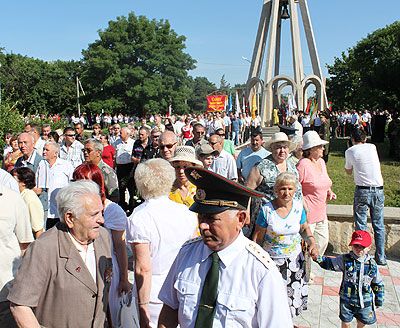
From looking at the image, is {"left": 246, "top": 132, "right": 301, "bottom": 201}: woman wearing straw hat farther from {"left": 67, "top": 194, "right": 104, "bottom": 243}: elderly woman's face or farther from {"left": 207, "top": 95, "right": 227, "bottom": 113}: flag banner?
{"left": 207, "top": 95, "right": 227, "bottom": 113}: flag banner

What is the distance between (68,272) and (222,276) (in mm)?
990

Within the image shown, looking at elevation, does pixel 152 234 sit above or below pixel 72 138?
below

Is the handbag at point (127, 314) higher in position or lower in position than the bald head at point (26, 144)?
lower

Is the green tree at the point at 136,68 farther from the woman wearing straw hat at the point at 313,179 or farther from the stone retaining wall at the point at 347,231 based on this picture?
the woman wearing straw hat at the point at 313,179

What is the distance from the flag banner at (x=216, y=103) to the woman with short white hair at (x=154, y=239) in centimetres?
2905

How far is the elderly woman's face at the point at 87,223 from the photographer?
2695 millimetres

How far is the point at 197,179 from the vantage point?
221 centimetres

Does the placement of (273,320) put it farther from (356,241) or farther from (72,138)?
(72,138)

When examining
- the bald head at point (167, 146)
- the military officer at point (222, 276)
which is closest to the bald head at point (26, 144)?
the bald head at point (167, 146)

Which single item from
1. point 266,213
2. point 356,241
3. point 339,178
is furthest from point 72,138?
point 339,178

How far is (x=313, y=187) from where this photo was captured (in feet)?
17.7

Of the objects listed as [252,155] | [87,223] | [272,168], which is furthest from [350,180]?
[87,223]

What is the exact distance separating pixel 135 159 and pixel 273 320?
6.21 m

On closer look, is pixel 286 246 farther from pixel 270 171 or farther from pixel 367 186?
pixel 367 186
